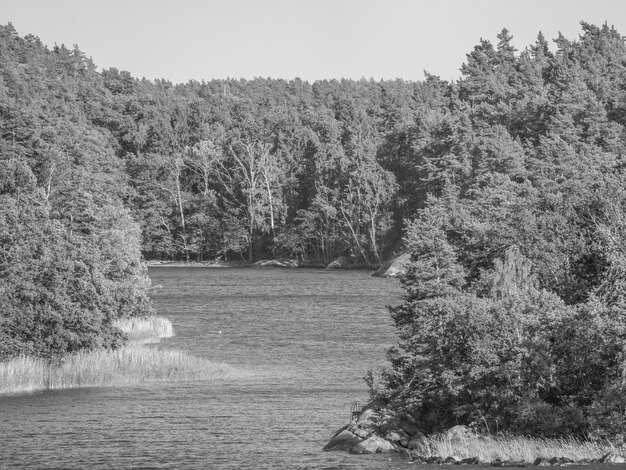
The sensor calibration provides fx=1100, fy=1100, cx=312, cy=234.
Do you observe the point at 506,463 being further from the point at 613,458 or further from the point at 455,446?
the point at 613,458

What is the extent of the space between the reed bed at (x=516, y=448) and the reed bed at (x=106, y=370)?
64.8 ft

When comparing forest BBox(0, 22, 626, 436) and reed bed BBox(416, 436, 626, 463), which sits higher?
forest BBox(0, 22, 626, 436)

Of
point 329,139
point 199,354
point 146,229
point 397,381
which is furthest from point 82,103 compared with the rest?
point 397,381

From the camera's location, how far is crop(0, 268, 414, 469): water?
3675cm

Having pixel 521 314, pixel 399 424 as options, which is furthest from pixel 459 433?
pixel 521 314

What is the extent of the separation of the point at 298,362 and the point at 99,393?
45.8 ft

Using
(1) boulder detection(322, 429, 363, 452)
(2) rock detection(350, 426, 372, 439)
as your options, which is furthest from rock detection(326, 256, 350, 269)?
(1) boulder detection(322, 429, 363, 452)

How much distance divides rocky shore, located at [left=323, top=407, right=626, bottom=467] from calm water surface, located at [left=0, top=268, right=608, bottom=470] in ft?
2.80

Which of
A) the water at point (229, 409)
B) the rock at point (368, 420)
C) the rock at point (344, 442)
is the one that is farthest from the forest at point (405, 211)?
the water at point (229, 409)

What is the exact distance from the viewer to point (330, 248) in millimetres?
158000

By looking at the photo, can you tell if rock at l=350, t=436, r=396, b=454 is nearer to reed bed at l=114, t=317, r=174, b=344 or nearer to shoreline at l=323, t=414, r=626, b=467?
shoreline at l=323, t=414, r=626, b=467

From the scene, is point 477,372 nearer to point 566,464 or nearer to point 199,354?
point 566,464

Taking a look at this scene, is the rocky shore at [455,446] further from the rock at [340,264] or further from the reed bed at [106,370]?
the rock at [340,264]

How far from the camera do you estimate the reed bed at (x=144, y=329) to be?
67.2 meters
